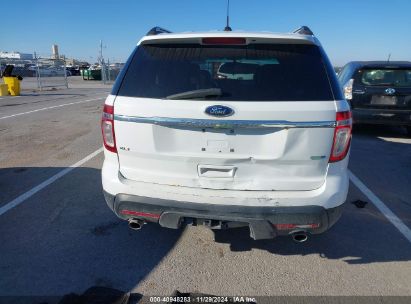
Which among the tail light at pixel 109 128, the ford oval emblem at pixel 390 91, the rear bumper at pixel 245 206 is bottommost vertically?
the rear bumper at pixel 245 206

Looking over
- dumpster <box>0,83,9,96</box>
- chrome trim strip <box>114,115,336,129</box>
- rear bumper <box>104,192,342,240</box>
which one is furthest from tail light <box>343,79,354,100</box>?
dumpster <box>0,83,9,96</box>

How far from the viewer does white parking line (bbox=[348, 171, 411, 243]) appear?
3.97 meters

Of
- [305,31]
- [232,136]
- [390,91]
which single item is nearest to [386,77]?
[390,91]

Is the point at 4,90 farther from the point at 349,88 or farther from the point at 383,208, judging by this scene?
the point at 383,208

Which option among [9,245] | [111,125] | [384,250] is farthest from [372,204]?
[9,245]

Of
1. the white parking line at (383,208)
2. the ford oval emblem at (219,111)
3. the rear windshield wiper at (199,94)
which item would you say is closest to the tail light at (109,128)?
the rear windshield wiper at (199,94)

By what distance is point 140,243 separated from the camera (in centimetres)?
365

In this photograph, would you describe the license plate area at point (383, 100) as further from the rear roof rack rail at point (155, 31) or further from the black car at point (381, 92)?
the rear roof rack rail at point (155, 31)

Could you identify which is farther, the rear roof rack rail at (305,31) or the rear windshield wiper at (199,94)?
the rear roof rack rail at (305,31)

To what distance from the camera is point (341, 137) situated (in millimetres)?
2789

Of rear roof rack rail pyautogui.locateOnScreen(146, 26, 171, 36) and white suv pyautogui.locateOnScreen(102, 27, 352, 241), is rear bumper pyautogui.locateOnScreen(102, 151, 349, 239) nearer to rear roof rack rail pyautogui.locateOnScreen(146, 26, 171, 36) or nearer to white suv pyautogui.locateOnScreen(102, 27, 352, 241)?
white suv pyautogui.locateOnScreen(102, 27, 352, 241)

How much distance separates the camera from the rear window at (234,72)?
9.14ft

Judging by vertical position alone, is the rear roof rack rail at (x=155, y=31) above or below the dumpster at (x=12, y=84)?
above

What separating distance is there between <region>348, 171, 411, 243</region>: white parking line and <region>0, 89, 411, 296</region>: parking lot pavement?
7 centimetres
